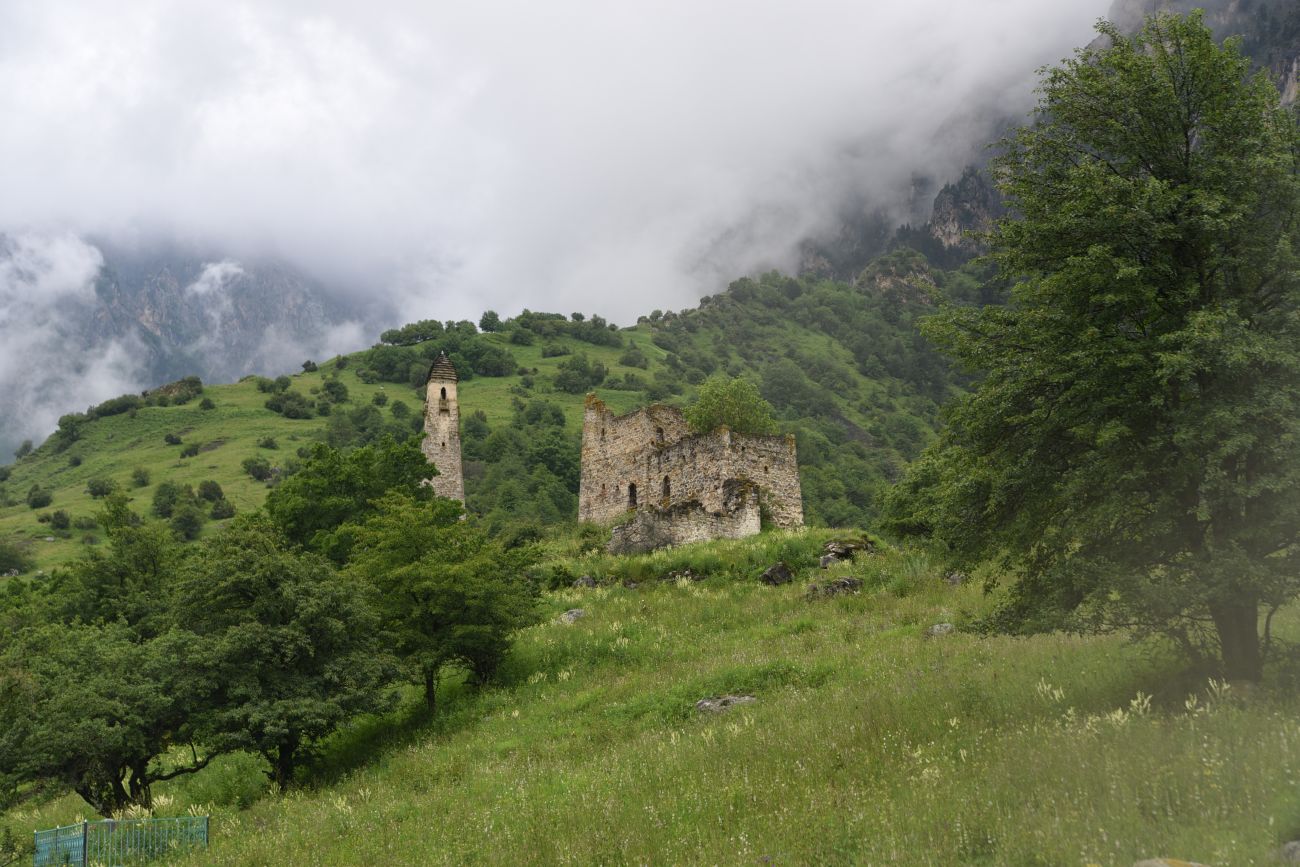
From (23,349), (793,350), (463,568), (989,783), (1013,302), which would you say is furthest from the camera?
(23,349)

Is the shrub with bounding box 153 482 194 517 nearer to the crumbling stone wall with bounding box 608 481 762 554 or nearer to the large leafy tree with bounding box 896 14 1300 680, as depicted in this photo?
the crumbling stone wall with bounding box 608 481 762 554

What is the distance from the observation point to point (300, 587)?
607 inches

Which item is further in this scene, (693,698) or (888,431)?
(888,431)

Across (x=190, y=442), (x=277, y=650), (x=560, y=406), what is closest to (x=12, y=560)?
(x=190, y=442)

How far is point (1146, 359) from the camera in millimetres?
9031

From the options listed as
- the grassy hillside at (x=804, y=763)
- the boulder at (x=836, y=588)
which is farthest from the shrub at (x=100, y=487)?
the boulder at (x=836, y=588)

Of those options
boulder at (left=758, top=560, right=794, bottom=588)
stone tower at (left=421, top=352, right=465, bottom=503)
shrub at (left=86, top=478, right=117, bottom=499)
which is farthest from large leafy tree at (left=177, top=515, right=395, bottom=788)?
shrub at (left=86, top=478, right=117, bottom=499)

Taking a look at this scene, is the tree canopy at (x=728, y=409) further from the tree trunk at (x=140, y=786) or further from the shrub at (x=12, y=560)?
the shrub at (x=12, y=560)

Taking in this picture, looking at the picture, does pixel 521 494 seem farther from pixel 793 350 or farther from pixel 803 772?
pixel 793 350

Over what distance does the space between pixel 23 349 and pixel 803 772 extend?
8903 inches

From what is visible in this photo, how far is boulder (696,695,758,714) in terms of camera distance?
42.5 ft

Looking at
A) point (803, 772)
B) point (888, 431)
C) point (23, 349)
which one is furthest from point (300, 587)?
point (23, 349)

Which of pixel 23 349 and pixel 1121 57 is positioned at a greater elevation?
pixel 23 349

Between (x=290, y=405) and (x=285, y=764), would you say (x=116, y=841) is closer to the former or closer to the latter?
(x=285, y=764)
